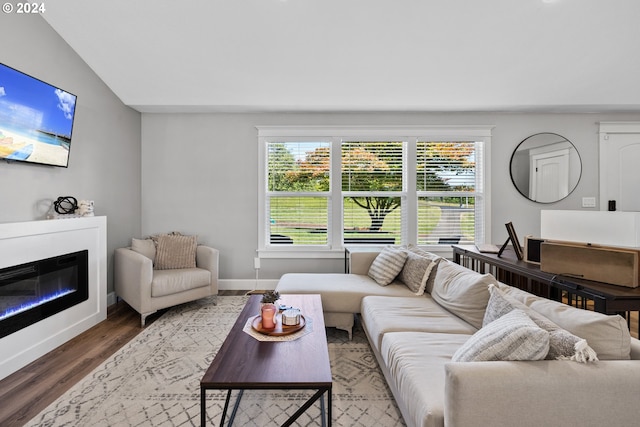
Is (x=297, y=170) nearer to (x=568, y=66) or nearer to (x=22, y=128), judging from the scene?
(x=22, y=128)

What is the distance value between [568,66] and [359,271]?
9.90 feet

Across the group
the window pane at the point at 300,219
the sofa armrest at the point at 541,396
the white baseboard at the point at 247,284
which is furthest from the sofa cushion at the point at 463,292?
the white baseboard at the point at 247,284

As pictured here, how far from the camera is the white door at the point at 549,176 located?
3.84 metres

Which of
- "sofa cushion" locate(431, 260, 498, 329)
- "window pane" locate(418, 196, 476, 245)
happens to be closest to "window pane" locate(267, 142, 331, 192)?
"window pane" locate(418, 196, 476, 245)

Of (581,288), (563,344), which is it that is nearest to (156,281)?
(563,344)

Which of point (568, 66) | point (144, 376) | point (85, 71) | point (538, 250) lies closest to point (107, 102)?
point (85, 71)

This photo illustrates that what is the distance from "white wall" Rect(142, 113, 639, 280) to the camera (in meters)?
3.89

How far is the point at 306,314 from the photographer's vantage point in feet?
6.86

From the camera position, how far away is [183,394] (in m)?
1.86

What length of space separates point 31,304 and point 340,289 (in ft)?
8.01

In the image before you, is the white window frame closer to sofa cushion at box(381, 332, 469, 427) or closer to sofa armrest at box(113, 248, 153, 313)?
sofa armrest at box(113, 248, 153, 313)

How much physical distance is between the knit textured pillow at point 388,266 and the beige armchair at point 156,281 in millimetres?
1846

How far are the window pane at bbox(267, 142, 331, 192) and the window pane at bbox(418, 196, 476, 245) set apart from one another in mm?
1365

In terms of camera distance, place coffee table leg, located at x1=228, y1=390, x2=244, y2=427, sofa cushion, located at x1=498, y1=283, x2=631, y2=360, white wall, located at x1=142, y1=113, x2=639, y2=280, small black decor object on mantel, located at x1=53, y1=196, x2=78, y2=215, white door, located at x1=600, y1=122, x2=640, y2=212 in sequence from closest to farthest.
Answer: sofa cushion, located at x1=498, y1=283, x2=631, y2=360
coffee table leg, located at x1=228, y1=390, x2=244, y2=427
small black decor object on mantel, located at x1=53, y1=196, x2=78, y2=215
white door, located at x1=600, y1=122, x2=640, y2=212
white wall, located at x1=142, y1=113, x2=639, y2=280
